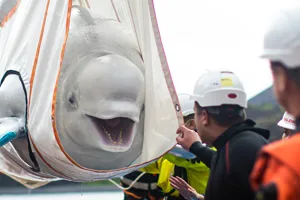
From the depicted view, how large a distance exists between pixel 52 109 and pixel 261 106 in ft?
23.6

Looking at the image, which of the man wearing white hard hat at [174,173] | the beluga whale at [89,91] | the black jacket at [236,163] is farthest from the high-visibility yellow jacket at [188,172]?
the black jacket at [236,163]

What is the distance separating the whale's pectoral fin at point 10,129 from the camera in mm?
3244

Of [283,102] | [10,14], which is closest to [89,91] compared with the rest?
[10,14]

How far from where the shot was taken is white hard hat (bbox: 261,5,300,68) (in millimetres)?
1515

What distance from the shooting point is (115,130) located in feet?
10.4

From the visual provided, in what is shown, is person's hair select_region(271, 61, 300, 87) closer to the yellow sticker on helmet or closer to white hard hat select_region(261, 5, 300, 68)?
white hard hat select_region(261, 5, 300, 68)

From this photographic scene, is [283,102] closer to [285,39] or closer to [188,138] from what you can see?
[285,39]

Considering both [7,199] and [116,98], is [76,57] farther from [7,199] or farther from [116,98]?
[7,199]

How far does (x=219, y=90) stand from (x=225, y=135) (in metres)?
0.27

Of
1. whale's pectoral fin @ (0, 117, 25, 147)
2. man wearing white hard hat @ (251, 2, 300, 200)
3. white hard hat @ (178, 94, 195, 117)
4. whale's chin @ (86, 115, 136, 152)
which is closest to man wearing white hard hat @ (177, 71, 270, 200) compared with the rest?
whale's chin @ (86, 115, 136, 152)

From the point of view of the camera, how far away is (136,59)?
11.1 ft

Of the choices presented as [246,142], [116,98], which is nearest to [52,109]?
[116,98]

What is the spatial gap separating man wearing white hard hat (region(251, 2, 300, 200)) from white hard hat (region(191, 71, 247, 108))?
34.9 inches

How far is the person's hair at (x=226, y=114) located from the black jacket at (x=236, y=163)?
64mm
